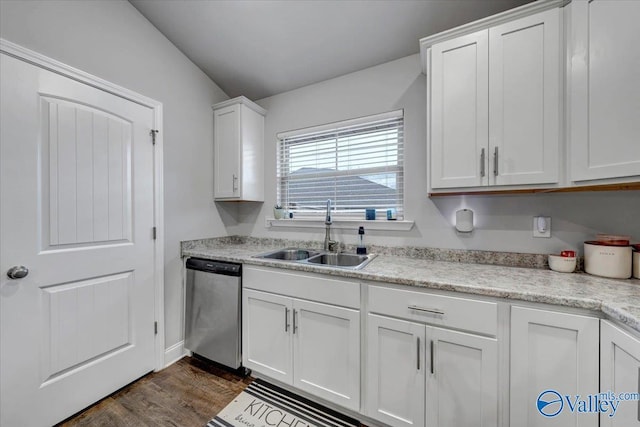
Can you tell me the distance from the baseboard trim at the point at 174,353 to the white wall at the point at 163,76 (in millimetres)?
40

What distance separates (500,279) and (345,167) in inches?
57.6

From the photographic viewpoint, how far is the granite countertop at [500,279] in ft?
3.22

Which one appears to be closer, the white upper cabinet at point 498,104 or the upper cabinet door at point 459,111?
the white upper cabinet at point 498,104

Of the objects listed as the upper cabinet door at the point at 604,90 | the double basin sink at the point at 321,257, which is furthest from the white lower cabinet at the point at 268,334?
the upper cabinet door at the point at 604,90

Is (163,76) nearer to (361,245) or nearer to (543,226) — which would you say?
(361,245)

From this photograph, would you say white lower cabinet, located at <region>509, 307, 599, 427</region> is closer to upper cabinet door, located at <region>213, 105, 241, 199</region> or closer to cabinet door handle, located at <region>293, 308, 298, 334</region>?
cabinet door handle, located at <region>293, 308, 298, 334</region>

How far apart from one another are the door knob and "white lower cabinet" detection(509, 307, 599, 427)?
8.31 feet

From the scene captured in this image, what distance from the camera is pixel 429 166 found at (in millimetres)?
1551

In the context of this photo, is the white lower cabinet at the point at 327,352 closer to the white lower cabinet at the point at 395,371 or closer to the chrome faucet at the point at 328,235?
the white lower cabinet at the point at 395,371

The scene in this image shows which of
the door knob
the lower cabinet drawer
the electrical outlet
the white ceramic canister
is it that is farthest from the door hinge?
the white ceramic canister

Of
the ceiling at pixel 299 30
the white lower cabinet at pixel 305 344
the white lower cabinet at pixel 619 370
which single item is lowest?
the white lower cabinet at pixel 305 344

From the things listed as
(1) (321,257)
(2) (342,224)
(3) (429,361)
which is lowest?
(3) (429,361)

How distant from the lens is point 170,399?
1.67 meters

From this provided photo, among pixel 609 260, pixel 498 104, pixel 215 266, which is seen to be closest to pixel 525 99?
pixel 498 104
